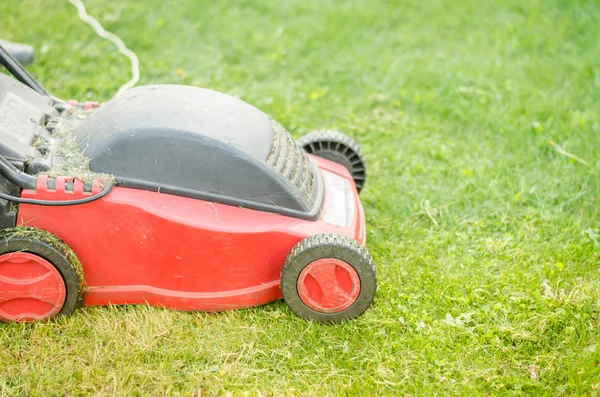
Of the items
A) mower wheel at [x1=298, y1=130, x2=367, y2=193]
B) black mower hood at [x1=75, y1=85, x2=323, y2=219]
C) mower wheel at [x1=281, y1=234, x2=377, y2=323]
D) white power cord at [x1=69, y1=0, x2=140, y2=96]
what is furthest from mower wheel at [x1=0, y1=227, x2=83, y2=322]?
white power cord at [x1=69, y1=0, x2=140, y2=96]

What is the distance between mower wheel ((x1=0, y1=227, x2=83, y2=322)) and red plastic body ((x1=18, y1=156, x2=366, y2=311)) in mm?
60

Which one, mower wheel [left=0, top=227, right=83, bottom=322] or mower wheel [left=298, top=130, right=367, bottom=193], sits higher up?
mower wheel [left=298, top=130, right=367, bottom=193]

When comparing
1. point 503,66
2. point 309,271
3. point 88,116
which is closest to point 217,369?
point 309,271

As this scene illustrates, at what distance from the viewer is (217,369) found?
247 centimetres

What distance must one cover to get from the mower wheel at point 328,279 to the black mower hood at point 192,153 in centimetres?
17

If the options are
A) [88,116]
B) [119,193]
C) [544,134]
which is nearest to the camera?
[119,193]

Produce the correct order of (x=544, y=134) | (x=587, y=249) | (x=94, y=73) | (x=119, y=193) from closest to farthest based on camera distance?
(x=119, y=193)
(x=587, y=249)
(x=544, y=134)
(x=94, y=73)

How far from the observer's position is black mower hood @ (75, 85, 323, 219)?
2445mm

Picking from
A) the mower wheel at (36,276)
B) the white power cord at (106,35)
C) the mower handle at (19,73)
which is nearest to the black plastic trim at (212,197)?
the mower wheel at (36,276)

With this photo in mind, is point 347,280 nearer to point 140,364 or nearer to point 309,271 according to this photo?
point 309,271

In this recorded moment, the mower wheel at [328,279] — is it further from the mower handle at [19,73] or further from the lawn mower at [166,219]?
the mower handle at [19,73]

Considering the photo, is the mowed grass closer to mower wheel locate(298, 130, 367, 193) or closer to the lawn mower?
the lawn mower

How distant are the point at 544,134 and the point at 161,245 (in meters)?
2.35

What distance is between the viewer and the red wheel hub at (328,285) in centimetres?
251
